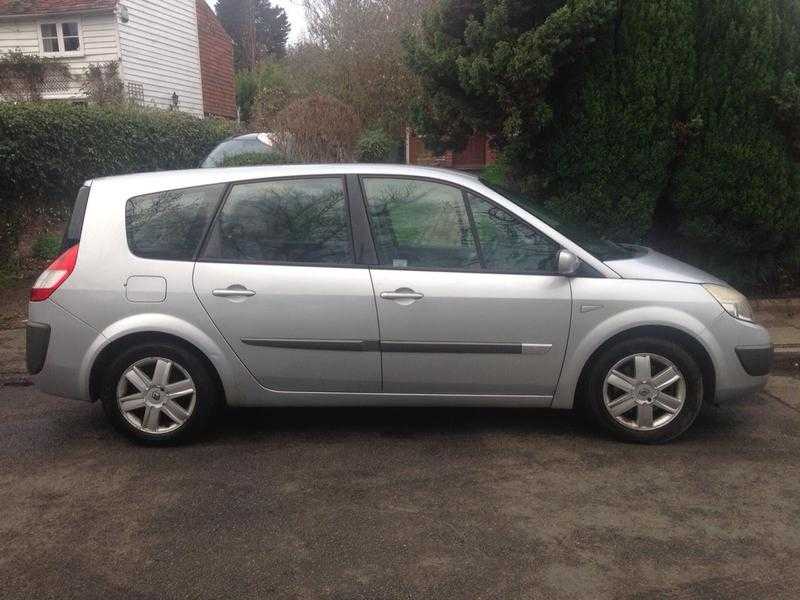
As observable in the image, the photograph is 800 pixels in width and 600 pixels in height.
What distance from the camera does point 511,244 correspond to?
4.39 metres

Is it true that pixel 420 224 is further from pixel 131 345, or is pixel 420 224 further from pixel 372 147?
pixel 372 147

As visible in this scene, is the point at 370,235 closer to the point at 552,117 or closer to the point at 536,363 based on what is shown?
the point at 536,363

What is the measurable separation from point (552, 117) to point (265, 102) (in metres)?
8.52

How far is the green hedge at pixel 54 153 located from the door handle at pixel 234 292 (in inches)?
208

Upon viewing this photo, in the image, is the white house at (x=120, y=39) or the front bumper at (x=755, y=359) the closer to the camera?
the front bumper at (x=755, y=359)

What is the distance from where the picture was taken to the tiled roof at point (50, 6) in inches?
799

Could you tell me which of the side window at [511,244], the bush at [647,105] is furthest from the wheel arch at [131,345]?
the bush at [647,105]

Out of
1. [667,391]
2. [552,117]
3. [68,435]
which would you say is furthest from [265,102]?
[667,391]

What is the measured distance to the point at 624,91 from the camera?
689 centimetres

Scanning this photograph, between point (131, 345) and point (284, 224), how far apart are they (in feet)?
3.65

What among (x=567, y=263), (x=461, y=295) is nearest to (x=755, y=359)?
(x=567, y=263)

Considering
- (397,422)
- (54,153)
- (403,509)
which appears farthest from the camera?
(54,153)

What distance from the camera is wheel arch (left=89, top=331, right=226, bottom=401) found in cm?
436

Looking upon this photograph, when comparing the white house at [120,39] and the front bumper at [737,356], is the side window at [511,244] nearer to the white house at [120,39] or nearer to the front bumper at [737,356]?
the front bumper at [737,356]
